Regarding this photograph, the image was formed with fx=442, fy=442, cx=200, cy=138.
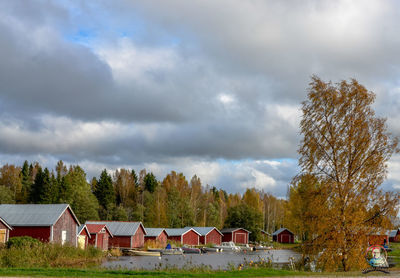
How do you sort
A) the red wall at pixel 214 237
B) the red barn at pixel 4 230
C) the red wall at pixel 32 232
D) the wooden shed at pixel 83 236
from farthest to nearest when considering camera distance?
the red wall at pixel 214 237, the wooden shed at pixel 83 236, the red wall at pixel 32 232, the red barn at pixel 4 230

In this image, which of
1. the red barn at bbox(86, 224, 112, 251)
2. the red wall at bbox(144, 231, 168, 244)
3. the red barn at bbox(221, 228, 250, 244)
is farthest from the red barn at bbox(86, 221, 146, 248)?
the red barn at bbox(221, 228, 250, 244)

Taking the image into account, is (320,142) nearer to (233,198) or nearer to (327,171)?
(327,171)

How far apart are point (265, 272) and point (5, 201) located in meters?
80.7

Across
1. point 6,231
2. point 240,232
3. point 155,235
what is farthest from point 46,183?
point 6,231

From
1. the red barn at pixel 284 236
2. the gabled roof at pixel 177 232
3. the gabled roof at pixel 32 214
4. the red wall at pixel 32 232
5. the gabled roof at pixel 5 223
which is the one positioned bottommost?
the red barn at pixel 284 236

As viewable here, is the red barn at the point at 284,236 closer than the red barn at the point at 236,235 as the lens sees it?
No

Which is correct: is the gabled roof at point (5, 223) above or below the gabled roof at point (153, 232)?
above

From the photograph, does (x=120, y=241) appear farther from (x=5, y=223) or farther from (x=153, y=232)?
(x=5, y=223)

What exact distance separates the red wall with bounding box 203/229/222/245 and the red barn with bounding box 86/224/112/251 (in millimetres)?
28774

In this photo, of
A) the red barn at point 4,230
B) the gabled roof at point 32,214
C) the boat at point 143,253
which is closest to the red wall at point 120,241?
the boat at point 143,253

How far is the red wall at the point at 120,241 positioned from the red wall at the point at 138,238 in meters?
0.76

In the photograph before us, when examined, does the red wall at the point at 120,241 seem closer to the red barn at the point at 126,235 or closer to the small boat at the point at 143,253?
the red barn at the point at 126,235

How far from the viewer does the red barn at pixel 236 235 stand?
9144cm

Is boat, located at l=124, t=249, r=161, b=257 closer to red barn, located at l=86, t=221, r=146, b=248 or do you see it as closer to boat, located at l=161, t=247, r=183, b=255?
boat, located at l=161, t=247, r=183, b=255
